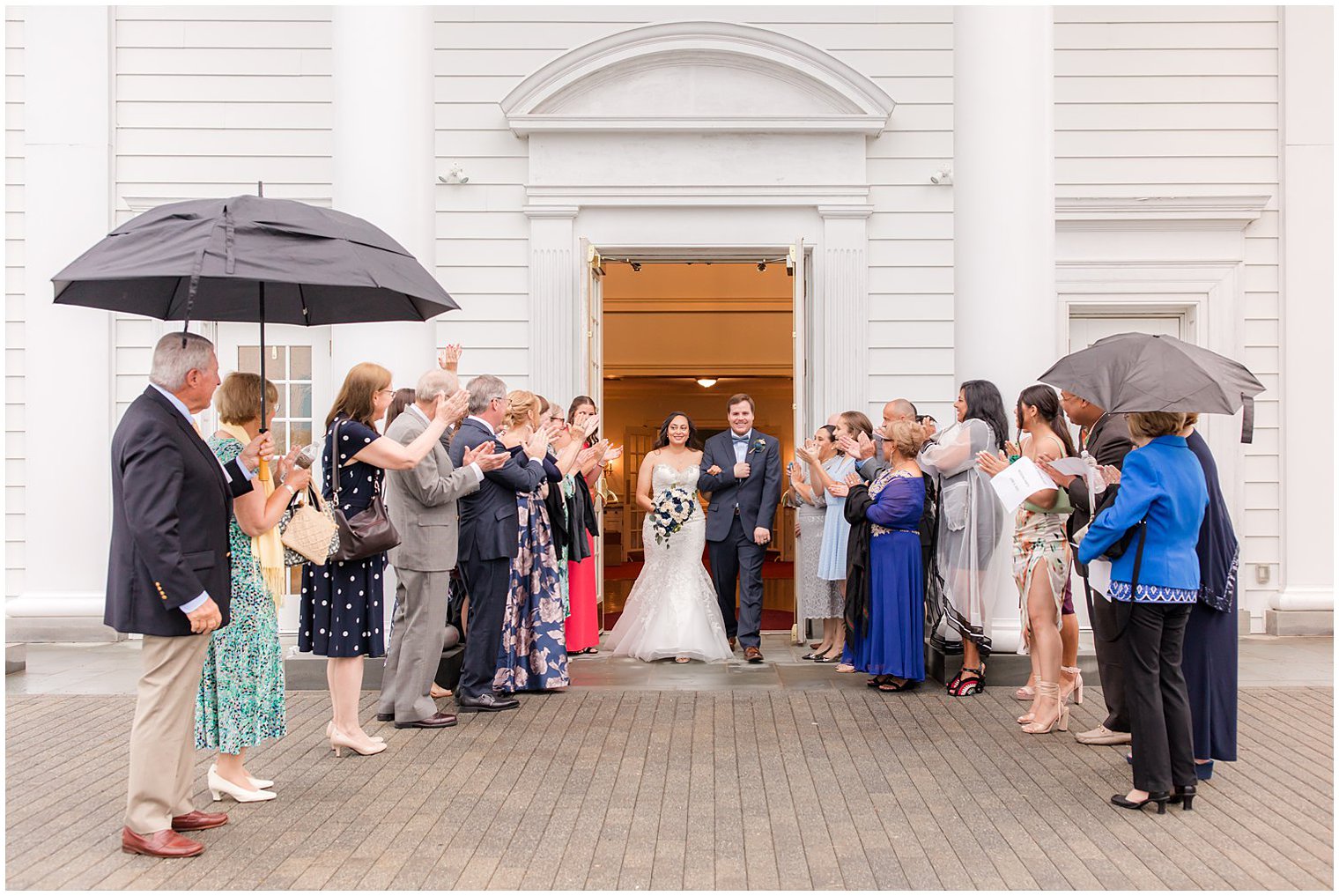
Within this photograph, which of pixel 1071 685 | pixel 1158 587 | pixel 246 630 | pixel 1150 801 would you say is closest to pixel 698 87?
pixel 1071 685

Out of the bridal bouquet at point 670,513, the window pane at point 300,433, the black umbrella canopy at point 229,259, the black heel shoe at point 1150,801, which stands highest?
the black umbrella canopy at point 229,259

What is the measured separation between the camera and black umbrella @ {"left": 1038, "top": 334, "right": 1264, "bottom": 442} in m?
4.21

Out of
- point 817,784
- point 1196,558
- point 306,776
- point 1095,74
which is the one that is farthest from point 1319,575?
point 306,776

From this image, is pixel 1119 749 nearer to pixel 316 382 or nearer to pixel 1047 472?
pixel 1047 472

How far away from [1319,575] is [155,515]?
862cm

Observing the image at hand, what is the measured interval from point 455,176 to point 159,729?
5969 mm

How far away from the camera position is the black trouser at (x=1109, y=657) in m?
5.14

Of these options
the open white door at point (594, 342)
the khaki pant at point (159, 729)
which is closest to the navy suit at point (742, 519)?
the open white door at point (594, 342)

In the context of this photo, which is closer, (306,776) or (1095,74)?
(306,776)

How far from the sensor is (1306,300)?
8930mm

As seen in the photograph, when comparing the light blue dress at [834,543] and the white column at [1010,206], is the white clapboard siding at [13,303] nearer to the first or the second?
the light blue dress at [834,543]

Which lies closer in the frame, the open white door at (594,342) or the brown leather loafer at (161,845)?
the brown leather loafer at (161,845)

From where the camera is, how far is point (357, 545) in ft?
16.3

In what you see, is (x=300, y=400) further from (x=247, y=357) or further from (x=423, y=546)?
(x=423, y=546)
